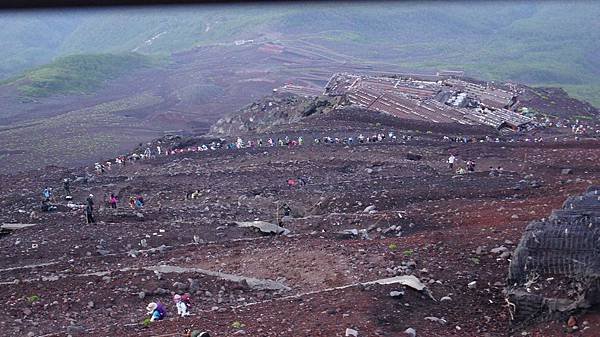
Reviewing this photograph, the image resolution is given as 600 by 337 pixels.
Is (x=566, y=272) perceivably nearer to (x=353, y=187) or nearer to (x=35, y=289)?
(x=35, y=289)

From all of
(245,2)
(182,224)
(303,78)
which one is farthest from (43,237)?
(303,78)

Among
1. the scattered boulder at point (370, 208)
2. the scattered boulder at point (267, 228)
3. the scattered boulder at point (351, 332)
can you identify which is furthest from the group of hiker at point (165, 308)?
the scattered boulder at point (370, 208)

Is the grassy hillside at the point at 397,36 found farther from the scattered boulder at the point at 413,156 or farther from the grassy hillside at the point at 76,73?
the scattered boulder at the point at 413,156

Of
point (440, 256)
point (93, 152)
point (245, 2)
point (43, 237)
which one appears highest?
point (245, 2)

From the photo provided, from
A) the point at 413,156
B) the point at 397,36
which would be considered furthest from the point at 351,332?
the point at 397,36

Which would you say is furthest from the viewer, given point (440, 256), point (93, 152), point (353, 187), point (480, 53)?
point (480, 53)

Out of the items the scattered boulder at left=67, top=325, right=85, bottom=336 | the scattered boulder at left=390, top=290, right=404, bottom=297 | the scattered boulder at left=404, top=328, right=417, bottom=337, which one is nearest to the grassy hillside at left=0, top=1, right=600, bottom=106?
the scattered boulder at left=390, top=290, right=404, bottom=297

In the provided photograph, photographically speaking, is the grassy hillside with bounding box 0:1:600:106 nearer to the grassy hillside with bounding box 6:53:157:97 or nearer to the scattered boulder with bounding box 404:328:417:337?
the grassy hillside with bounding box 6:53:157:97
